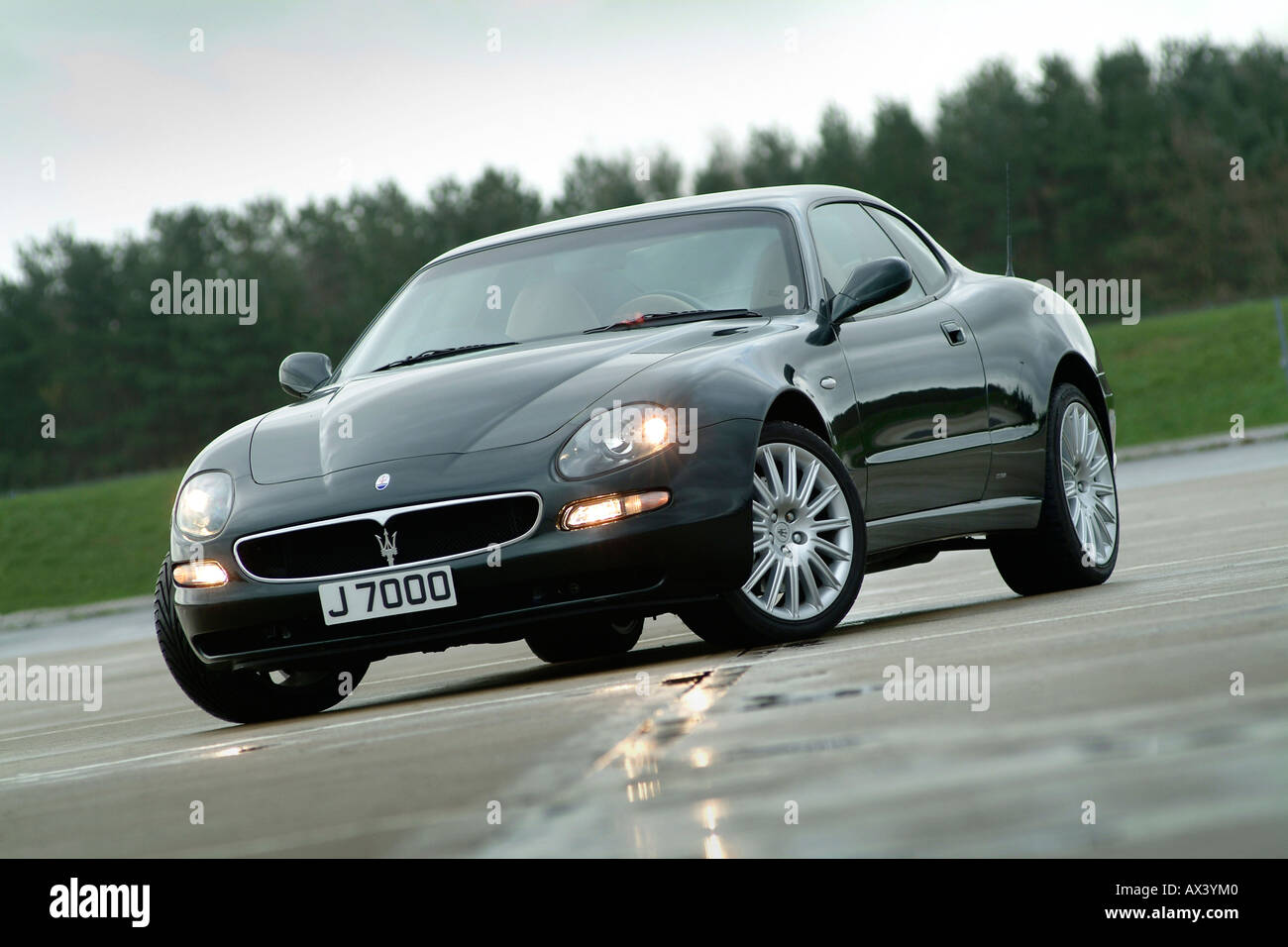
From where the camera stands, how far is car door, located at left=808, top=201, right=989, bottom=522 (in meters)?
6.89

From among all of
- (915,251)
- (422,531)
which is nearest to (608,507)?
(422,531)

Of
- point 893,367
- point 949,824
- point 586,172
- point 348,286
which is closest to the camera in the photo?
point 949,824

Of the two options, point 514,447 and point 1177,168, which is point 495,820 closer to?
point 514,447

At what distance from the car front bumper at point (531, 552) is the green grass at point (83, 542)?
24231 mm

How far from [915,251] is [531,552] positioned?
3074 mm

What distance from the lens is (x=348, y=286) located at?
90.3 m

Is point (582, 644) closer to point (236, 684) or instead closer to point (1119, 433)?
point (236, 684)

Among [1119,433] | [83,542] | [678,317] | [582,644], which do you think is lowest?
[83,542]

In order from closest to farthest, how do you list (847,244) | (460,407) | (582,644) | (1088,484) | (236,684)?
(460,407) < (236,684) < (847,244) < (582,644) < (1088,484)

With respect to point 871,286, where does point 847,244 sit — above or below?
above

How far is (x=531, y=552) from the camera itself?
5.67 meters
